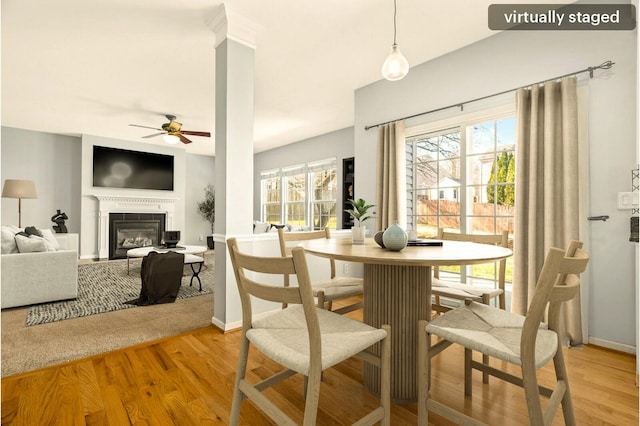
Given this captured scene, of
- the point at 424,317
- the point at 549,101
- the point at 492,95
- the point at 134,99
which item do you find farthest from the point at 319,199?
the point at 424,317

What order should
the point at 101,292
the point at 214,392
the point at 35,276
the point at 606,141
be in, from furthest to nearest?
the point at 101,292 → the point at 35,276 → the point at 606,141 → the point at 214,392

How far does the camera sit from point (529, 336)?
0.99 m

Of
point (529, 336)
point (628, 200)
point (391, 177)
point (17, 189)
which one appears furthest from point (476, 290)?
point (17, 189)

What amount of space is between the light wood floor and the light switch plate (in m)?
1.05

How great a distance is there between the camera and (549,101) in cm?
238

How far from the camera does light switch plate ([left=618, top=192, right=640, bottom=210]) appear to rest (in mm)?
2087

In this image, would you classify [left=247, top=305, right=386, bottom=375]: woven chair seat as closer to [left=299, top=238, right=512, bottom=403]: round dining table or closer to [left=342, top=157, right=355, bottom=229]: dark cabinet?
[left=299, top=238, right=512, bottom=403]: round dining table

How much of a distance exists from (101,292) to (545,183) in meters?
4.85

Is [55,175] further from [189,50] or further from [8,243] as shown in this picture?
[189,50]

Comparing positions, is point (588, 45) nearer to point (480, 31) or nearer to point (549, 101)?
point (549, 101)

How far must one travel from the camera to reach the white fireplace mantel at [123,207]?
21.0ft

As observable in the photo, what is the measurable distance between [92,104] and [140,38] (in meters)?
2.44

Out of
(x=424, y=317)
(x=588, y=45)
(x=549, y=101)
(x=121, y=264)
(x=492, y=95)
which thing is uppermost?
(x=588, y=45)

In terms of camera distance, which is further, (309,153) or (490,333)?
(309,153)
